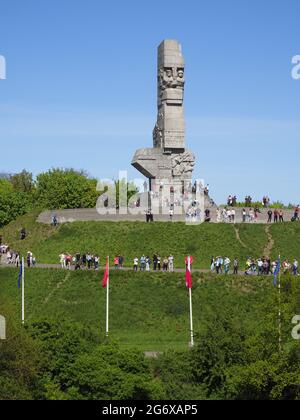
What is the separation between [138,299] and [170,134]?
20.4 meters

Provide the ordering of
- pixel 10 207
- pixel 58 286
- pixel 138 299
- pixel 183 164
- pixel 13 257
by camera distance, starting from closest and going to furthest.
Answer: pixel 138 299, pixel 58 286, pixel 13 257, pixel 183 164, pixel 10 207

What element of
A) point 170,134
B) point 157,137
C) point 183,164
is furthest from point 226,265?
point 157,137

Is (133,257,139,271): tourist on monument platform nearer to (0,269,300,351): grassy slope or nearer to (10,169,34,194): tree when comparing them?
(0,269,300,351): grassy slope

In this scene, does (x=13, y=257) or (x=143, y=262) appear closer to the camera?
(x=143, y=262)

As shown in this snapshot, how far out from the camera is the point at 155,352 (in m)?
42.4

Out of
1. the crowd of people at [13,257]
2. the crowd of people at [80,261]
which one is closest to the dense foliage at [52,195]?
the crowd of people at [13,257]

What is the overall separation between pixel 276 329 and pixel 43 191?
70.2m

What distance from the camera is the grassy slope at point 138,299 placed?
158 feet

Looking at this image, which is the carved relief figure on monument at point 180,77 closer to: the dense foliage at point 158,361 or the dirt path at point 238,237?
the dirt path at point 238,237

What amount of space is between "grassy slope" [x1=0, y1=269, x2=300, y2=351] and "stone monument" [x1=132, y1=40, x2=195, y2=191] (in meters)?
15.9

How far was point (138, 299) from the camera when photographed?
171ft

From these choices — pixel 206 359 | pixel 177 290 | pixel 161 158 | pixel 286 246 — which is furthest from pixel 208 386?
pixel 161 158

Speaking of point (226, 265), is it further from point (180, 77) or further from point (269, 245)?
point (180, 77)

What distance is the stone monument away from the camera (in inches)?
2724
